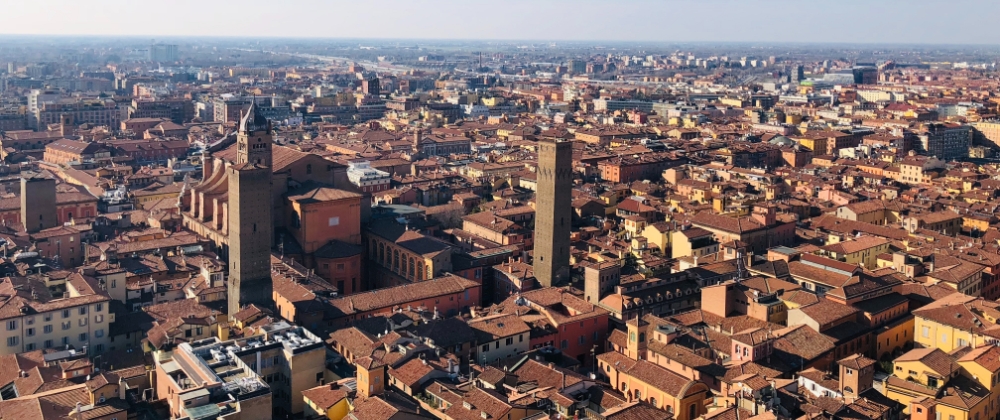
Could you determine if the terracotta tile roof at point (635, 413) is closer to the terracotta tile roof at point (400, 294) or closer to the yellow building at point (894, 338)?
the yellow building at point (894, 338)

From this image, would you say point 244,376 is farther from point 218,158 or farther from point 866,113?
point 866,113

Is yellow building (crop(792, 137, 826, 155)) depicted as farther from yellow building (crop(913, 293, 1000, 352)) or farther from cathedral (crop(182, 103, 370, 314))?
yellow building (crop(913, 293, 1000, 352))

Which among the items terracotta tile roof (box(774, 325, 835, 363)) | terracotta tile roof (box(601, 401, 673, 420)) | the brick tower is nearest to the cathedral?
the brick tower

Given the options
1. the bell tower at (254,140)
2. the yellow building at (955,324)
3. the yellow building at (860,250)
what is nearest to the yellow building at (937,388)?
the yellow building at (955,324)

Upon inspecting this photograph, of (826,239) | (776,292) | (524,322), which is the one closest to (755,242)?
(826,239)

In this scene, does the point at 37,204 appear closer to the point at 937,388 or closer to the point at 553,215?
the point at 553,215

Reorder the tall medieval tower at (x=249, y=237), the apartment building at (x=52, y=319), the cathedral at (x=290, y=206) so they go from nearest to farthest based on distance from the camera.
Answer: the apartment building at (x=52, y=319) → the tall medieval tower at (x=249, y=237) → the cathedral at (x=290, y=206)
